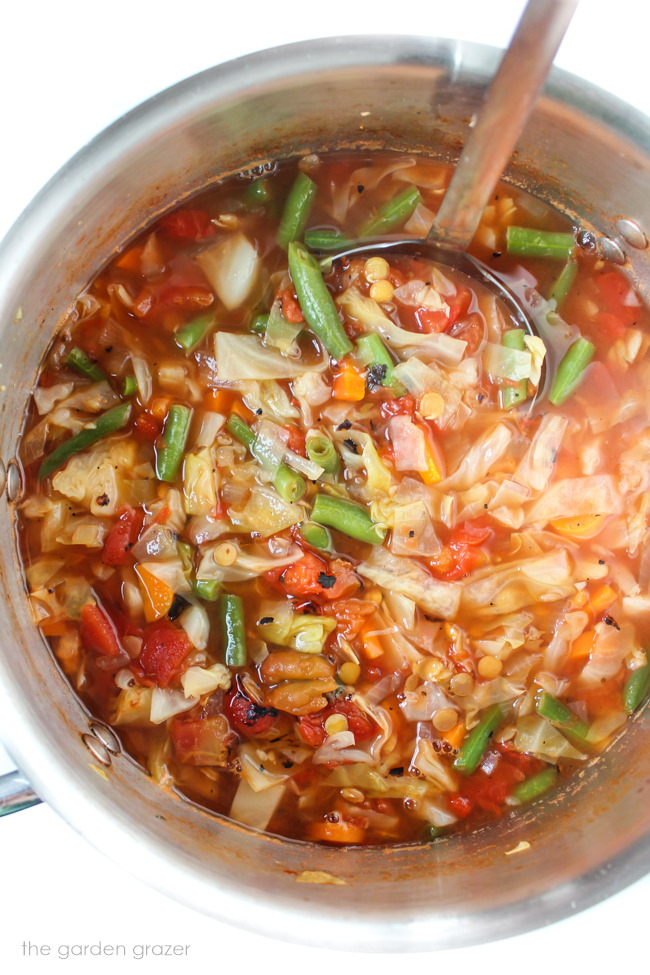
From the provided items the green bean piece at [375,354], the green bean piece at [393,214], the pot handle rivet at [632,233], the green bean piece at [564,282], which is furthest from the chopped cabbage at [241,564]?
the pot handle rivet at [632,233]

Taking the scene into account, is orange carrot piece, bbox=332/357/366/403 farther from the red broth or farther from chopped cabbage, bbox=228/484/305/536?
chopped cabbage, bbox=228/484/305/536

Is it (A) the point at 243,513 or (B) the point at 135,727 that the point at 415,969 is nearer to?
(B) the point at 135,727

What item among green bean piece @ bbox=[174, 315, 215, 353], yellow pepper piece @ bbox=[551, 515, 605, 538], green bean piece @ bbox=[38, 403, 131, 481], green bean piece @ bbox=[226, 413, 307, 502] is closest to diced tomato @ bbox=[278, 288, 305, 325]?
green bean piece @ bbox=[174, 315, 215, 353]

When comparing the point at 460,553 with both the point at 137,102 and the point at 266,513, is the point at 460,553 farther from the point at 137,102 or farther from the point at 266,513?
the point at 137,102

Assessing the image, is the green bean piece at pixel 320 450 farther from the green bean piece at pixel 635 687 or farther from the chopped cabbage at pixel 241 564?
the green bean piece at pixel 635 687

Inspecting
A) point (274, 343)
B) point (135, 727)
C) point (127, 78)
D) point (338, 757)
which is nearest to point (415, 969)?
point (338, 757)

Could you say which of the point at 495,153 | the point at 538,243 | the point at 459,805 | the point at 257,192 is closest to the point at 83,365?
the point at 257,192

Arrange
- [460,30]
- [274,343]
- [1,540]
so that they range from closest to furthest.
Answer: [1,540] < [274,343] < [460,30]
